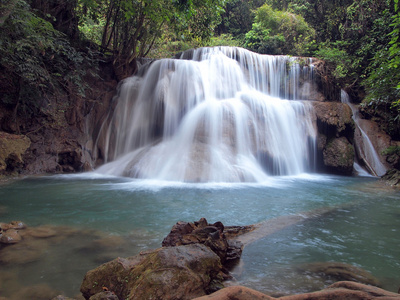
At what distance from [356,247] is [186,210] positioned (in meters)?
3.29

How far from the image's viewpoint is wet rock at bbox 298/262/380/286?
3.19 m

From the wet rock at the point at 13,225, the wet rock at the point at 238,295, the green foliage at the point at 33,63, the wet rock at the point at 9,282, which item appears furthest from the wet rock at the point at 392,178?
the green foliage at the point at 33,63

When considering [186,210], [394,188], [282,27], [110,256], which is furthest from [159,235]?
[282,27]

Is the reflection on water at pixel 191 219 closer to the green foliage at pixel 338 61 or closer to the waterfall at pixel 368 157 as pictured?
the waterfall at pixel 368 157

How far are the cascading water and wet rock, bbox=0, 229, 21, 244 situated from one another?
5.86 metres

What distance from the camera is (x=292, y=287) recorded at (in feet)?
9.59

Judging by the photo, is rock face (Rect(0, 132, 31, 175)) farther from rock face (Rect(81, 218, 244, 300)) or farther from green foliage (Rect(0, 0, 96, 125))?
rock face (Rect(81, 218, 244, 300))

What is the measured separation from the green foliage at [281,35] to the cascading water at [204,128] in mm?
6798

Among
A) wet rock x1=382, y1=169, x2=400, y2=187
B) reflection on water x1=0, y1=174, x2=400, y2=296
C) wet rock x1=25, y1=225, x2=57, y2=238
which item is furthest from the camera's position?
wet rock x1=382, y1=169, x2=400, y2=187

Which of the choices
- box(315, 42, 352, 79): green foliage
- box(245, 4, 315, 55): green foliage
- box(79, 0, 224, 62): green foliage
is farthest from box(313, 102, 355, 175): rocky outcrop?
box(245, 4, 315, 55): green foliage

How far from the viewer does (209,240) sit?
3.40 metres

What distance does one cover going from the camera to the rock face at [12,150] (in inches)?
368

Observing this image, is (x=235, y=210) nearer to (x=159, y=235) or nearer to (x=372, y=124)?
(x=159, y=235)

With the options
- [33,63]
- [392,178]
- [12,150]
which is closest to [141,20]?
[33,63]
